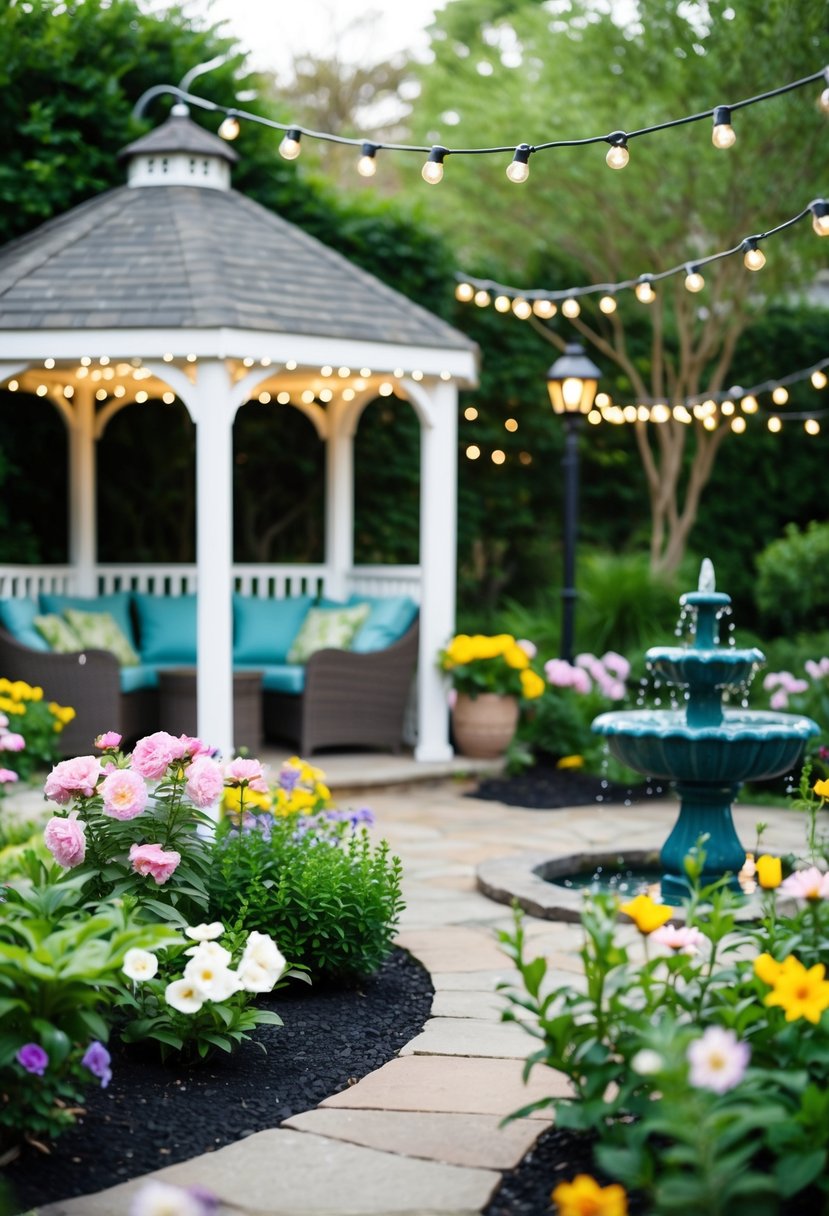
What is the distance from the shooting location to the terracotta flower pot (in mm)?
8797

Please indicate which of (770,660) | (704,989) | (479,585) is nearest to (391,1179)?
(704,989)

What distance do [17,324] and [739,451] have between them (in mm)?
7657

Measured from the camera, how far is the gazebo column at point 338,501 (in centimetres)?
995

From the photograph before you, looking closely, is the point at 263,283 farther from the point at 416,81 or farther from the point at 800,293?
the point at 416,81

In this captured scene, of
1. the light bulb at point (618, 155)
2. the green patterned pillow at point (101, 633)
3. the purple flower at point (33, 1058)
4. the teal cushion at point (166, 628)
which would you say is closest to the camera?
the purple flower at point (33, 1058)

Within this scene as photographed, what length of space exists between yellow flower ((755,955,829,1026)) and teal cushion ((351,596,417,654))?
6505mm

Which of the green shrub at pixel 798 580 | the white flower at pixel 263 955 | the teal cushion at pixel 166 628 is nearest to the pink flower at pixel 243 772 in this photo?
the white flower at pixel 263 955

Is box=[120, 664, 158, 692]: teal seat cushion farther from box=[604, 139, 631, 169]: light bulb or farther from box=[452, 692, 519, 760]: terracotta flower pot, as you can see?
box=[604, 139, 631, 169]: light bulb

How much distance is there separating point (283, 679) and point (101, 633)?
1182 mm

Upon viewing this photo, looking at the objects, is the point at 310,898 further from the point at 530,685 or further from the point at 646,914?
the point at 530,685

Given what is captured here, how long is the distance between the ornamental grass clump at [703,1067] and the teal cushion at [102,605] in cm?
662

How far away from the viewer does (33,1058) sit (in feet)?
8.26

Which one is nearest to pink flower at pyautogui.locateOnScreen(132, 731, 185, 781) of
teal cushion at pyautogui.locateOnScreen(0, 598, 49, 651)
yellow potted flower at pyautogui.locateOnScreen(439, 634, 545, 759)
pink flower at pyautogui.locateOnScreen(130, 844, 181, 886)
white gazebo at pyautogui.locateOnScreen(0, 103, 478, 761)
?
pink flower at pyautogui.locateOnScreen(130, 844, 181, 886)

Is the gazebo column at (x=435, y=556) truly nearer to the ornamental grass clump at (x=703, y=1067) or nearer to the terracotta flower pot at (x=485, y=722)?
the terracotta flower pot at (x=485, y=722)
